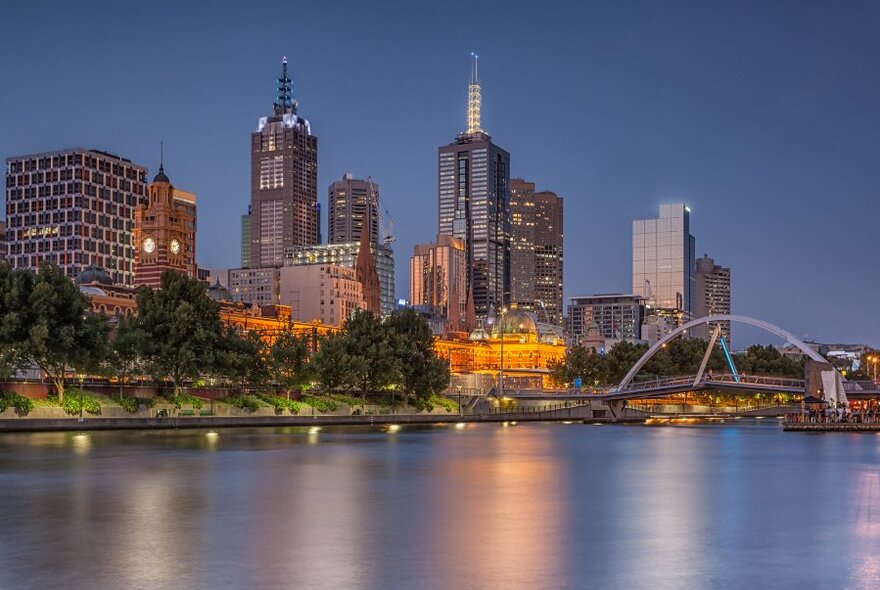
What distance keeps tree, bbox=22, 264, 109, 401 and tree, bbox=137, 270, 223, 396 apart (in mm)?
9590

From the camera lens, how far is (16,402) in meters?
90.6

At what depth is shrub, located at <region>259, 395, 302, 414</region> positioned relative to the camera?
408 feet

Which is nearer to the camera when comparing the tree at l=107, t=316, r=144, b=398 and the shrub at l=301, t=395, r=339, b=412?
the tree at l=107, t=316, r=144, b=398

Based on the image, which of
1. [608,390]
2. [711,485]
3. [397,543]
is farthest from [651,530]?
[608,390]

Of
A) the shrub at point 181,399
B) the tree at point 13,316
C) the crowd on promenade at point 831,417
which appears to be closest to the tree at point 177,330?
the shrub at point 181,399

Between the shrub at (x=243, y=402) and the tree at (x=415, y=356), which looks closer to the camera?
the shrub at (x=243, y=402)

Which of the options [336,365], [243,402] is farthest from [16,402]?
[336,365]

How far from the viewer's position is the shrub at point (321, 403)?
13238cm

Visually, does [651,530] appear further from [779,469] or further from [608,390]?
[608,390]

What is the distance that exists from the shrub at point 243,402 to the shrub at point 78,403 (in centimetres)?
2033

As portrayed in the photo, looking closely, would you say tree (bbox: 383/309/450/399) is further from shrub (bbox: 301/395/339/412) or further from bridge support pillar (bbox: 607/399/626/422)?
bridge support pillar (bbox: 607/399/626/422)

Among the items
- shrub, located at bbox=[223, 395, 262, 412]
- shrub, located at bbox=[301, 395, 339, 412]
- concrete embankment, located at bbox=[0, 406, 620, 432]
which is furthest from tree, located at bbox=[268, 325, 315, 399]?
shrub, located at bbox=[223, 395, 262, 412]

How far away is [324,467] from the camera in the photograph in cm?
5762

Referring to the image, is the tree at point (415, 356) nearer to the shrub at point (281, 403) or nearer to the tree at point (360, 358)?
the tree at point (360, 358)
